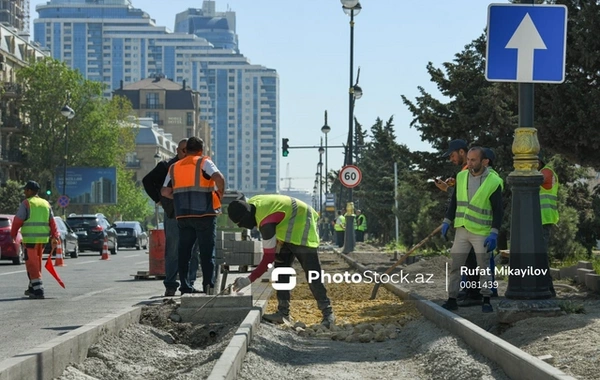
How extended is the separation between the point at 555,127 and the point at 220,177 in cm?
561

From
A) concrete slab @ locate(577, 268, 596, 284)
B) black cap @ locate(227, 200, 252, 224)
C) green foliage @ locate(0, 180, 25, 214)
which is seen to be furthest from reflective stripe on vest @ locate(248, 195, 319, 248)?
green foliage @ locate(0, 180, 25, 214)

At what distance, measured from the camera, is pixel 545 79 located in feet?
37.6

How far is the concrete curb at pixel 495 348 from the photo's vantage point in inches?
291

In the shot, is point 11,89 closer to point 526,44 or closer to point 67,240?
point 67,240

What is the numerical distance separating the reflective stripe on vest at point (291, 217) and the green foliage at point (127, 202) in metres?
91.0

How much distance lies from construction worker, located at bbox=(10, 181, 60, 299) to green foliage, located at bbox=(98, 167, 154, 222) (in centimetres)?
8578

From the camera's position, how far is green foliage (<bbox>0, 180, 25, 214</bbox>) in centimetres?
8544

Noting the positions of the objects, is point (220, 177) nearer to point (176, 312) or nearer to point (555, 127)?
point (176, 312)

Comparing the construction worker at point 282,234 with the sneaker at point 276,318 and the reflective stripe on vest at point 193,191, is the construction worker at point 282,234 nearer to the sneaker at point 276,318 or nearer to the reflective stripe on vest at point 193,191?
the sneaker at point 276,318

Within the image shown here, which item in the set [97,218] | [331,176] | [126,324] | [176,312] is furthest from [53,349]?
[331,176]

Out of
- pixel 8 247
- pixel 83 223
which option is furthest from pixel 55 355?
pixel 83 223

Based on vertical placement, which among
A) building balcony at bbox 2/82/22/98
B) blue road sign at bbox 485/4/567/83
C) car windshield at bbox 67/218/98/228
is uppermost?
building balcony at bbox 2/82/22/98

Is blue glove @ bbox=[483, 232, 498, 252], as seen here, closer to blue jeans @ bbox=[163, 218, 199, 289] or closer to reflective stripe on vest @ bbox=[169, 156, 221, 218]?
reflective stripe on vest @ bbox=[169, 156, 221, 218]

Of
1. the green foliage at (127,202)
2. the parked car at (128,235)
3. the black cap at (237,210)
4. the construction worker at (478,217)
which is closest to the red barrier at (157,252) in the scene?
the construction worker at (478,217)
